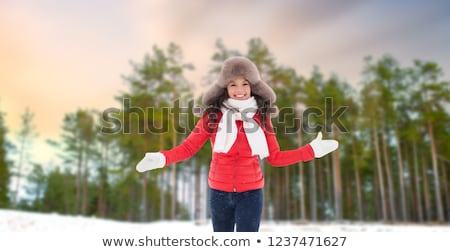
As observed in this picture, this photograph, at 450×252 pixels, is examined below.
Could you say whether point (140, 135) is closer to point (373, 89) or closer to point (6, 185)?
point (373, 89)

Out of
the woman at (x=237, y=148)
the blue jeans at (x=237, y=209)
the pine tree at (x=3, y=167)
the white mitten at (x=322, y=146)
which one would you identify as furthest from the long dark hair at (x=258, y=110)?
the pine tree at (x=3, y=167)

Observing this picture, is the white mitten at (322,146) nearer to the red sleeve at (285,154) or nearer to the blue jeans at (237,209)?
the red sleeve at (285,154)

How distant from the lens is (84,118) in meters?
25.7

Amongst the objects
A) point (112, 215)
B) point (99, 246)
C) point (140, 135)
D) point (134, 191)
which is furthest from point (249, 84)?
point (112, 215)

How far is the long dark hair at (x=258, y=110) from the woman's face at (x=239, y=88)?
70mm

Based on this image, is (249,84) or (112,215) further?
(112,215)

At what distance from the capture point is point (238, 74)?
2777mm

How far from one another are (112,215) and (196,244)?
3369 centimetres

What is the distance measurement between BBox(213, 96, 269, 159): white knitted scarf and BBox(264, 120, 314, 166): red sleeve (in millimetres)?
95

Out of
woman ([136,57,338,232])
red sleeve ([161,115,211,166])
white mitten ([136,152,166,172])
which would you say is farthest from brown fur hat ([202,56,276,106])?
white mitten ([136,152,166,172])

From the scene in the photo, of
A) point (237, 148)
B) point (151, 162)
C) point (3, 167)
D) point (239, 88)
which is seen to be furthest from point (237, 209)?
point (3, 167)

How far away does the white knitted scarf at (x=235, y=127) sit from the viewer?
265 cm

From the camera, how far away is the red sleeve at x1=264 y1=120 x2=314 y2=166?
2615 mm

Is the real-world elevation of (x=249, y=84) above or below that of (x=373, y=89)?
below
